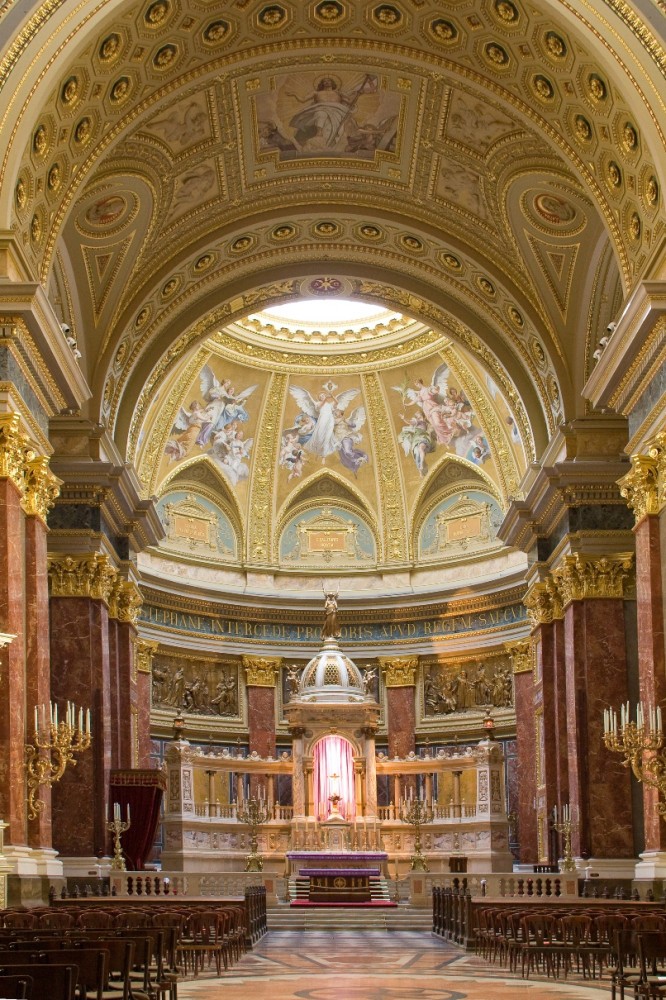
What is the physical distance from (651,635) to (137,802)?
11936mm

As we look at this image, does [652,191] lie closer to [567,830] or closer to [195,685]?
[567,830]

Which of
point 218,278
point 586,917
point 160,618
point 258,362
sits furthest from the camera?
point 258,362

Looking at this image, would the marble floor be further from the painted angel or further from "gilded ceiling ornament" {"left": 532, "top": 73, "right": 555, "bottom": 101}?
the painted angel

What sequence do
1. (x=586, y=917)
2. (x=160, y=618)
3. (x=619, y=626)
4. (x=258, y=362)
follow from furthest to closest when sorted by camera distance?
(x=258, y=362)
(x=160, y=618)
(x=619, y=626)
(x=586, y=917)

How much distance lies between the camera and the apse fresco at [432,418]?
40062mm

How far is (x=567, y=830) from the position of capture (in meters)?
25.7

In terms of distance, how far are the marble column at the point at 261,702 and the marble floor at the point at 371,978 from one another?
1768 centimetres

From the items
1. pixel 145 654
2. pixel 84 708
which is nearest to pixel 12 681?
pixel 84 708

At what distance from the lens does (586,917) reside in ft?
50.0

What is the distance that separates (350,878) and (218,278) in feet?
45.1

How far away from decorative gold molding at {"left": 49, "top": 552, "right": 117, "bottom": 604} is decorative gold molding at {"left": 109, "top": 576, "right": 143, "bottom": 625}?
5.85 ft

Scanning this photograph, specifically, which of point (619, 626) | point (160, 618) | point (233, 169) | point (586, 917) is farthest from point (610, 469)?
point (160, 618)

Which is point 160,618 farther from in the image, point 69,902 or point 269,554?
point 69,902

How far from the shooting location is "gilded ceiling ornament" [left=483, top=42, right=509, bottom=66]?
72.6ft
